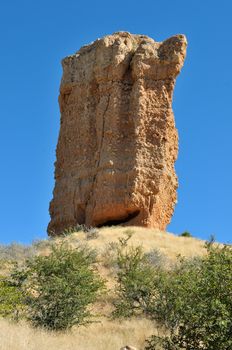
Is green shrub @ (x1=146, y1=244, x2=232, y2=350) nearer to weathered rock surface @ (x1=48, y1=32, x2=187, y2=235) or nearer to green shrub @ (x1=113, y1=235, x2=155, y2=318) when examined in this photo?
green shrub @ (x1=113, y1=235, x2=155, y2=318)

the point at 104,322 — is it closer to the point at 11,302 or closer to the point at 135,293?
the point at 135,293

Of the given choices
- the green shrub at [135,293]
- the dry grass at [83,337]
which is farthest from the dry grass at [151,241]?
the dry grass at [83,337]

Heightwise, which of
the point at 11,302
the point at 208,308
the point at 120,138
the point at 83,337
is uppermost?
the point at 120,138

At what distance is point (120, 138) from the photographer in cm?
2577

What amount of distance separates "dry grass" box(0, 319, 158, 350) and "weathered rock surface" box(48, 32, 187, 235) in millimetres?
10843

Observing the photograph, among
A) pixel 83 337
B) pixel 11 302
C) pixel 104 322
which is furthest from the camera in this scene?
pixel 104 322

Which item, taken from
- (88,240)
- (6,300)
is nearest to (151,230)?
(88,240)

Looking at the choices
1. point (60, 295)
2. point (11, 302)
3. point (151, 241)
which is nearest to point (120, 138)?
point (151, 241)

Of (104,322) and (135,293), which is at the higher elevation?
(135,293)

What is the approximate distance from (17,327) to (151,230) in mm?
14209

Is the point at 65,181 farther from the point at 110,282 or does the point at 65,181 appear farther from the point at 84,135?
the point at 110,282

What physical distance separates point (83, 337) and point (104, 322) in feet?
8.60

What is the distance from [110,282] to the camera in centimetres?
1862

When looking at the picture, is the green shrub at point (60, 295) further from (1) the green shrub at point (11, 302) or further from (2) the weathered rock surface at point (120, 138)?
(2) the weathered rock surface at point (120, 138)
